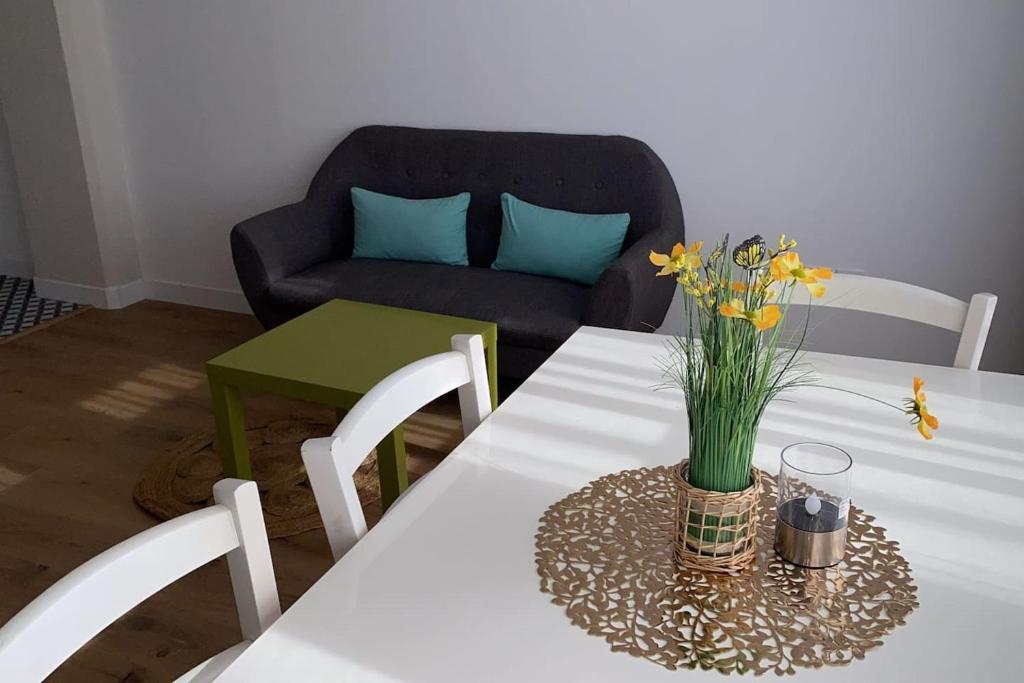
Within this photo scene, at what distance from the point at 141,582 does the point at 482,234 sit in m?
2.91

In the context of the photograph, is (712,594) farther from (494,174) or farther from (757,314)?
(494,174)

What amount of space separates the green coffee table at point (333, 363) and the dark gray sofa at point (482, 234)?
376 millimetres

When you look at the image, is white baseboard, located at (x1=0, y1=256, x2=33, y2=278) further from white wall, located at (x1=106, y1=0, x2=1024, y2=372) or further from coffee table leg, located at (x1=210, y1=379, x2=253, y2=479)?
coffee table leg, located at (x1=210, y1=379, x2=253, y2=479)

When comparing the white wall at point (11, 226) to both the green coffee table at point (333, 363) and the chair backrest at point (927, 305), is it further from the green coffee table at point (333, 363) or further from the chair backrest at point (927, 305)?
the chair backrest at point (927, 305)

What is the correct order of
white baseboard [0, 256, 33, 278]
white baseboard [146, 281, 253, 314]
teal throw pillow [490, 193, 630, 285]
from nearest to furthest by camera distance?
1. teal throw pillow [490, 193, 630, 285]
2. white baseboard [146, 281, 253, 314]
3. white baseboard [0, 256, 33, 278]

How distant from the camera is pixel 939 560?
1147 mm

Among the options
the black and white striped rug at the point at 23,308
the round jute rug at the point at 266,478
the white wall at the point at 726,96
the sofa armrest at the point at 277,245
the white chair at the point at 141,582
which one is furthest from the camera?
the black and white striped rug at the point at 23,308

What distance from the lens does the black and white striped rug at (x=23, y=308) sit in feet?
14.5

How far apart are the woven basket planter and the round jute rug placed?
1722mm

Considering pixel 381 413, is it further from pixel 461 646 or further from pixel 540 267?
pixel 540 267

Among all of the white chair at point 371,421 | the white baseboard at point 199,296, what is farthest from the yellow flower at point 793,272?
the white baseboard at point 199,296

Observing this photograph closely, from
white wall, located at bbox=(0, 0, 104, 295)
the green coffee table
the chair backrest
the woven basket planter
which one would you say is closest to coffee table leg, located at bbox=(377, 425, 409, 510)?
the green coffee table

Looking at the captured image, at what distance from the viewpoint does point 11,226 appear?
518cm

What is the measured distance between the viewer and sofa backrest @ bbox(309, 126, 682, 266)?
11.5 ft
